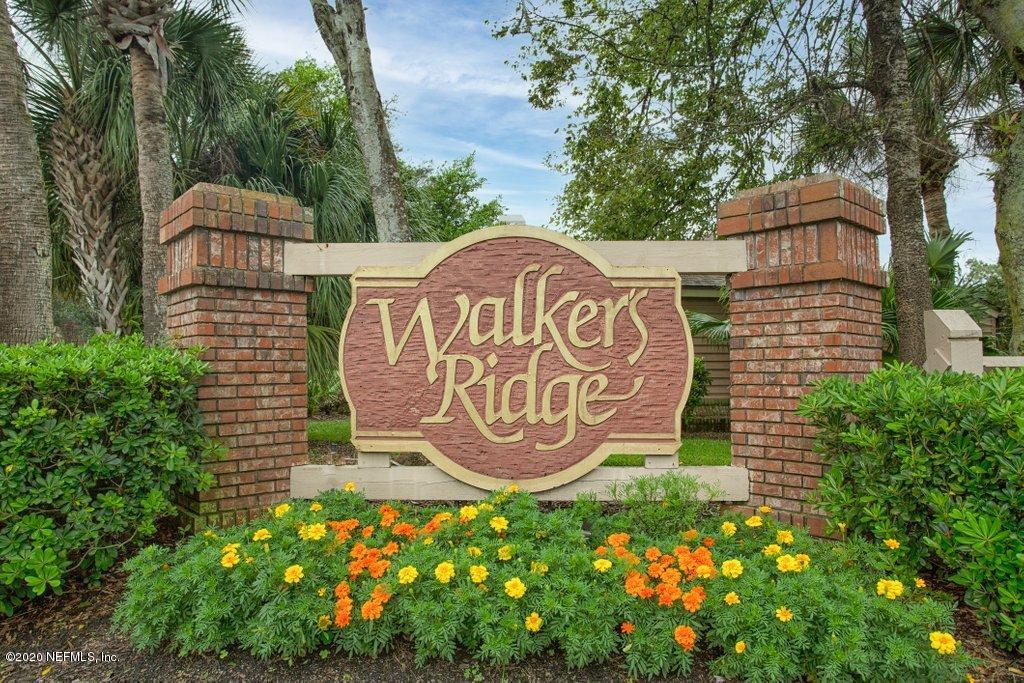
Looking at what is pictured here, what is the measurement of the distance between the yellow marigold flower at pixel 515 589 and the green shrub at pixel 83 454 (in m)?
1.90

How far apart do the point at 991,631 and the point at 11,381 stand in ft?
14.9

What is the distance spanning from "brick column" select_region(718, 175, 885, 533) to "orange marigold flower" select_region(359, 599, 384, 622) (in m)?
2.33

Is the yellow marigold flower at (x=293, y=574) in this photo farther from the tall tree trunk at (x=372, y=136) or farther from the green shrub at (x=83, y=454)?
the tall tree trunk at (x=372, y=136)

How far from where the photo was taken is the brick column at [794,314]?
3.48 metres

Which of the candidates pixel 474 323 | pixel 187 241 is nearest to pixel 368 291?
pixel 474 323

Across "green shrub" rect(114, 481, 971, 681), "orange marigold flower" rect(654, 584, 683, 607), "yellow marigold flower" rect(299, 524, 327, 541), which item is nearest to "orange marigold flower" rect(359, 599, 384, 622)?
"green shrub" rect(114, 481, 971, 681)

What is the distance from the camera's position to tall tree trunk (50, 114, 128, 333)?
8820mm

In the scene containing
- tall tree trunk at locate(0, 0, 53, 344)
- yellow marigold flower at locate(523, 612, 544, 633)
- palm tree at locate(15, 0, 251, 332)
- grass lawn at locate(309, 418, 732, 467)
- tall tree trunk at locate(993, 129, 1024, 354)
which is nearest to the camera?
yellow marigold flower at locate(523, 612, 544, 633)

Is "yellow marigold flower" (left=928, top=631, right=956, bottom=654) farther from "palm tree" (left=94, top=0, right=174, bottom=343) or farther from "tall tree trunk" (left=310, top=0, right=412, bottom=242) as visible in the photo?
"palm tree" (left=94, top=0, right=174, bottom=343)

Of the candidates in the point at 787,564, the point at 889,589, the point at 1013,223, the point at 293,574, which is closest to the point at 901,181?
the point at 1013,223

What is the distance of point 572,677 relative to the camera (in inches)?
93.4

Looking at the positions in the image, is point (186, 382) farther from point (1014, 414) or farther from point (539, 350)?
point (1014, 414)

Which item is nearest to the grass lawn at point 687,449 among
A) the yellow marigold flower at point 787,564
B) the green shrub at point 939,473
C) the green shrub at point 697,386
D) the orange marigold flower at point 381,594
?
the green shrub at point 697,386

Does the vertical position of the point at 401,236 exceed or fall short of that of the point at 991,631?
it exceeds it
